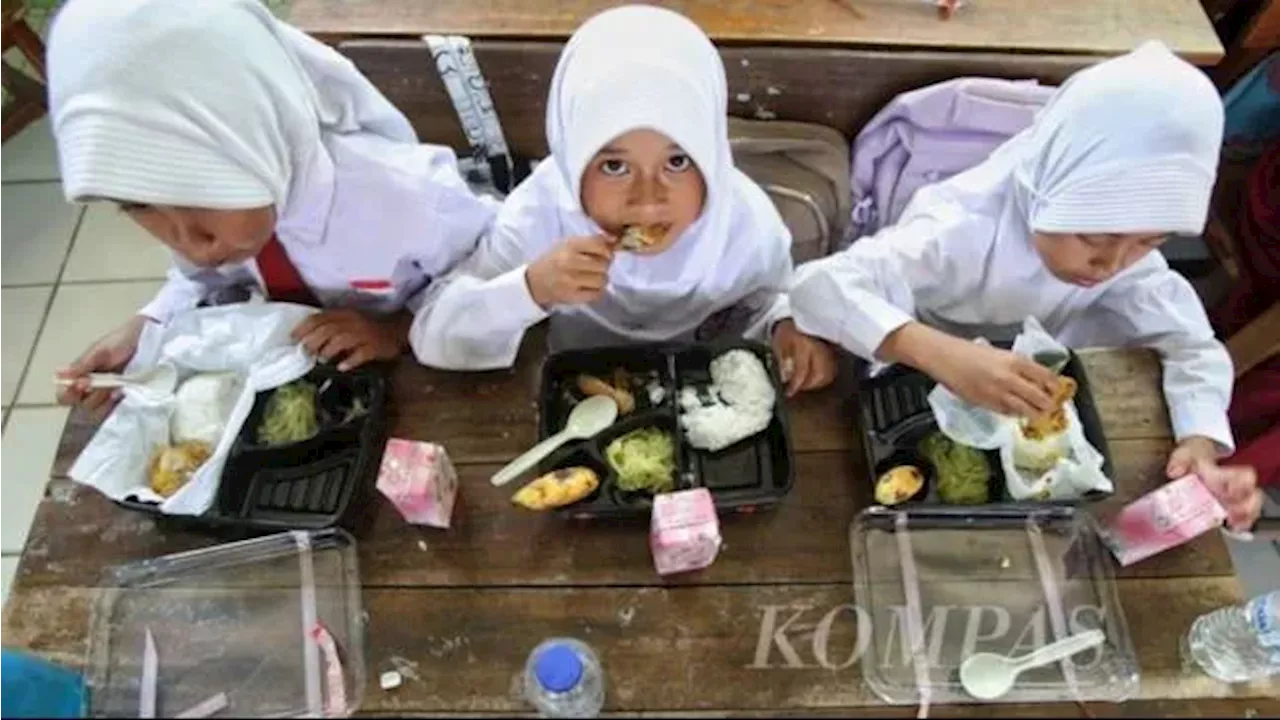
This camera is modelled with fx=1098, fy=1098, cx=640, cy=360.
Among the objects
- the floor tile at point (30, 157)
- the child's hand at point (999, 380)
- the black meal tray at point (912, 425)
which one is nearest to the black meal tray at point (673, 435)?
the black meal tray at point (912, 425)

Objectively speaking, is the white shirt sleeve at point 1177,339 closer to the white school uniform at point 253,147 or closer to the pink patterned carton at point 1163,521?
the pink patterned carton at point 1163,521

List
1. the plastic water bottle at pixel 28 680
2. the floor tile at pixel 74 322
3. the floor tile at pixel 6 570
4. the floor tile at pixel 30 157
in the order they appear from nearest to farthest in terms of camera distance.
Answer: the plastic water bottle at pixel 28 680
the floor tile at pixel 6 570
the floor tile at pixel 74 322
the floor tile at pixel 30 157

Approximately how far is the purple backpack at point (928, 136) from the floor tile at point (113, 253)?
1702 mm

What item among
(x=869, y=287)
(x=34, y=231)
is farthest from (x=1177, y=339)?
(x=34, y=231)

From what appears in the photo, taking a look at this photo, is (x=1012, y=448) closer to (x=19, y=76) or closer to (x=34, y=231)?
(x=34, y=231)

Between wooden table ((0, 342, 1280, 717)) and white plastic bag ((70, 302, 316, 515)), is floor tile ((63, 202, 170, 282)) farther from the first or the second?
wooden table ((0, 342, 1280, 717))

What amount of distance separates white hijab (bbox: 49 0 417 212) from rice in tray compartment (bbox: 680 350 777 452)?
0.56 m

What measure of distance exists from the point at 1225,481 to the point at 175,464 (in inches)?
49.6

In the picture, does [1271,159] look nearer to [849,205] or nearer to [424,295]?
[849,205]

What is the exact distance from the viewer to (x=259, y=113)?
1.24m

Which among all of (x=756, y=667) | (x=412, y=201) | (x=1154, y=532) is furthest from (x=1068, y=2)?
(x=756, y=667)

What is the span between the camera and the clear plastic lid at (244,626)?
1.10 metres

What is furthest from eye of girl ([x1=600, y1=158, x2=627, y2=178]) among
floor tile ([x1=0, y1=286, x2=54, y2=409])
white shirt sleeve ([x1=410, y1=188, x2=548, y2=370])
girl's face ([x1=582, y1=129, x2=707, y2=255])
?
floor tile ([x1=0, y1=286, x2=54, y2=409])

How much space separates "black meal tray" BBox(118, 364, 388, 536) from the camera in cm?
124
